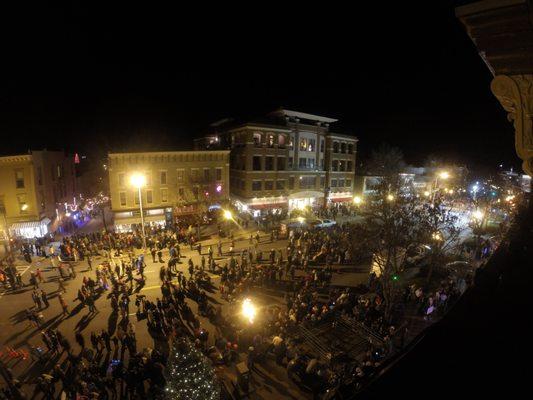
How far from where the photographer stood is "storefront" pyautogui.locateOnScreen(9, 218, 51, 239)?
2747cm

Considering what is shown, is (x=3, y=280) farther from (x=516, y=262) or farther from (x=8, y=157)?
(x=516, y=262)

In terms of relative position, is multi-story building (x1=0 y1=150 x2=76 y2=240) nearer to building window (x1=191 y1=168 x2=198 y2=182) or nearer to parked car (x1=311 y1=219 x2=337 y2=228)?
building window (x1=191 y1=168 x2=198 y2=182)

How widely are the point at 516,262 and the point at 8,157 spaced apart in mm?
37876

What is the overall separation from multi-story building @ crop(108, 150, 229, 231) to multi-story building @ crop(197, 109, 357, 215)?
9.85 feet

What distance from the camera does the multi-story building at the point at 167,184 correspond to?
3080 cm

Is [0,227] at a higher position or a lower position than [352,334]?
higher

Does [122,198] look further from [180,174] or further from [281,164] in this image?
[281,164]

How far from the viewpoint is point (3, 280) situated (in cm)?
1870

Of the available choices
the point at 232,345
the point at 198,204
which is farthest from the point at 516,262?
the point at 198,204

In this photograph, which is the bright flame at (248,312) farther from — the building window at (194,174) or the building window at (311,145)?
the building window at (311,145)

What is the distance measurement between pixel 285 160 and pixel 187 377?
34668 mm

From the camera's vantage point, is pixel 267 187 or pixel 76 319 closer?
pixel 76 319

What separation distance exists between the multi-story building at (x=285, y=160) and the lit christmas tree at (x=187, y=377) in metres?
31.0

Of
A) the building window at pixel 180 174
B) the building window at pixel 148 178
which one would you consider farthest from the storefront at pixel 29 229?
the building window at pixel 180 174
